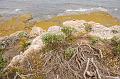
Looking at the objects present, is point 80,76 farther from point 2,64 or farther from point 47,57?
point 2,64

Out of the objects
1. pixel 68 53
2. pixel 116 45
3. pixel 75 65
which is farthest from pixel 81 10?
pixel 75 65

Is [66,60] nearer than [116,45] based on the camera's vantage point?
Yes

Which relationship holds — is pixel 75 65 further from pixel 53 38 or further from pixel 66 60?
pixel 53 38

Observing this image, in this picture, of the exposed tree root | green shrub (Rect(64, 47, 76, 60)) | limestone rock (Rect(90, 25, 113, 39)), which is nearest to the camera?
the exposed tree root

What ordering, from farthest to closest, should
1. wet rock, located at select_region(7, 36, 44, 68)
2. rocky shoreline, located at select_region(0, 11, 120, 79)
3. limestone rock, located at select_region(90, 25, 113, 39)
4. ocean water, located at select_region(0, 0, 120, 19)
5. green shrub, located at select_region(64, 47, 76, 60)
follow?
ocean water, located at select_region(0, 0, 120, 19) < limestone rock, located at select_region(90, 25, 113, 39) < wet rock, located at select_region(7, 36, 44, 68) < green shrub, located at select_region(64, 47, 76, 60) < rocky shoreline, located at select_region(0, 11, 120, 79)

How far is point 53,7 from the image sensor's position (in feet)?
156

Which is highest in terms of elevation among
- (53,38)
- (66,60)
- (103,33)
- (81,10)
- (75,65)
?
(53,38)

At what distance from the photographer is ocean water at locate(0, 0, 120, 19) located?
45344 millimetres

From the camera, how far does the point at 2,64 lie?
13875mm

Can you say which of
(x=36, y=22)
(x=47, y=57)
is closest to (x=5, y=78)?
(x=47, y=57)

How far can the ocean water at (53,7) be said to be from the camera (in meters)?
45.3

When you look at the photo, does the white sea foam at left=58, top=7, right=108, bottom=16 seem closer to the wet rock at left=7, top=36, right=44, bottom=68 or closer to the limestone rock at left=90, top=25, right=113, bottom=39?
the limestone rock at left=90, top=25, right=113, bottom=39

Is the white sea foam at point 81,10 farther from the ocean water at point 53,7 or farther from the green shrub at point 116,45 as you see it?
the green shrub at point 116,45

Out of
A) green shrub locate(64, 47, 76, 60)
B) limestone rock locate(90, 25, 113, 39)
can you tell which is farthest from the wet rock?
limestone rock locate(90, 25, 113, 39)
